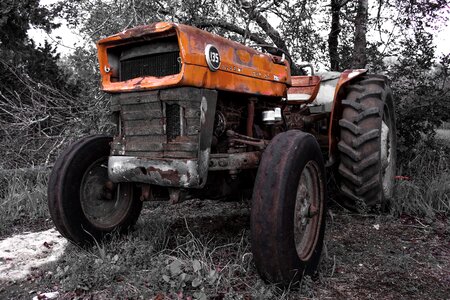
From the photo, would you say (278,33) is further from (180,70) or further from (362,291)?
(362,291)

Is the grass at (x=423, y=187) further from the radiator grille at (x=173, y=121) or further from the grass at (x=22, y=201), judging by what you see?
the grass at (x=22, y=201)

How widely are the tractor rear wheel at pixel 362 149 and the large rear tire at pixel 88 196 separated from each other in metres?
1.98

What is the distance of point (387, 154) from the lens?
4.69 meters

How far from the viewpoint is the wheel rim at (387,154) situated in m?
4.48

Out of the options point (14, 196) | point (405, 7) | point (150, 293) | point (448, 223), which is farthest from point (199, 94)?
point (405, 7)

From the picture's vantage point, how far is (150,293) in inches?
99.7

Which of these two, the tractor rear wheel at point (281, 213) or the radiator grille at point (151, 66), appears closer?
the tractor rear wheel at point (281, 213)

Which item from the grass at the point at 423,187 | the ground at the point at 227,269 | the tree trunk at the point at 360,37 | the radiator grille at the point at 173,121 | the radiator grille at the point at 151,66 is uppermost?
the tree trunk at the point at 360,37

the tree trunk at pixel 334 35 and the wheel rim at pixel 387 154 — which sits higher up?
the tree trunk at pixel 334 35

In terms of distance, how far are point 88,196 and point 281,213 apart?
5.62 ft

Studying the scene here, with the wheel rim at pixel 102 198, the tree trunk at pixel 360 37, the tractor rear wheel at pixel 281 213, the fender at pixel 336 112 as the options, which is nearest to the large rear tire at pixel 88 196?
the wheel rim at pixel 102 198

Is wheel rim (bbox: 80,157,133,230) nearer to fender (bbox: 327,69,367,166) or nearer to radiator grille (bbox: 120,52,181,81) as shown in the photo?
radiator grille (bbox: 120,52,181,81)

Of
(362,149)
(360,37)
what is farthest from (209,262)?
(360,37)

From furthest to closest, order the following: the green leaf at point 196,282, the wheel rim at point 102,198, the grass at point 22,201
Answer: the grass at point 22,201 < the wheel rim at point 102,198 < the green leaf at point 196,282
